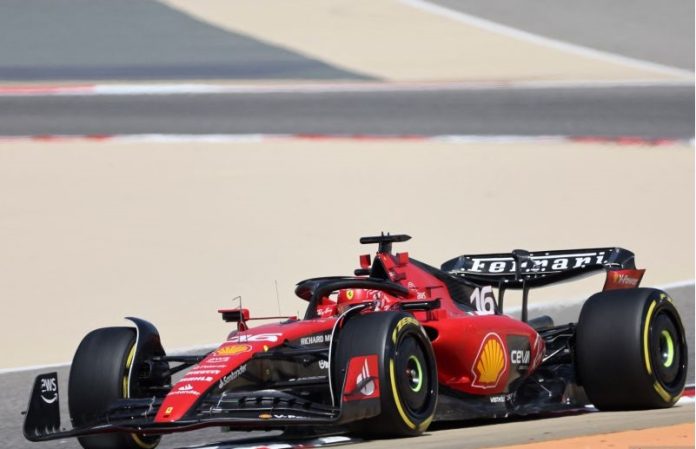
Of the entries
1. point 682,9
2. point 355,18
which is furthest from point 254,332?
point 682,9

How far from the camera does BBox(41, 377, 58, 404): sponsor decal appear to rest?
8352 mm

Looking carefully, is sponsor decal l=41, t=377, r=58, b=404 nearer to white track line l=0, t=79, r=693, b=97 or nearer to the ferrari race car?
the ferrari race car

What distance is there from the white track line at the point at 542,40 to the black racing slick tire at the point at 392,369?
59.5 ft

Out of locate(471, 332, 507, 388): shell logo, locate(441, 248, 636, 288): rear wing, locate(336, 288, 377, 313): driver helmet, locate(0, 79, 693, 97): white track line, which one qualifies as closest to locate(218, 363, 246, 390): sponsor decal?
locate(336, 288, 377, 313): driver helmet

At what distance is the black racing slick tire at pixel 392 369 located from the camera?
7855 mm

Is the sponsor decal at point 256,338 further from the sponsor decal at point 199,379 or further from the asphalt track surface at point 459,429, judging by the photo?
the asphalt track surface at point 459,429

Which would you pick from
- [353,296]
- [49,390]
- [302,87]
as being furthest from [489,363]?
[302,87]

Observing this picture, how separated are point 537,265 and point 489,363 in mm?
1924

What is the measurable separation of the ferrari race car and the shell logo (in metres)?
0.01

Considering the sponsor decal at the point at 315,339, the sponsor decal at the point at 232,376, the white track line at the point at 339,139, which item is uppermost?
the white track line at the point at 339,139

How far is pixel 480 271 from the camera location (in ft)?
36.4

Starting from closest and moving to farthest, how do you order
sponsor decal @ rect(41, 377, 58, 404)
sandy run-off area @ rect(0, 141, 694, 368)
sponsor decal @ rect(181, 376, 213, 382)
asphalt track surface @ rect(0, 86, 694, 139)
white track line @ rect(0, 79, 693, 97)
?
sponsor decal @ rect(181, 376, 213, 382) → sponsor decal @ rect(41, 377, 58, 404) → sandy run-off area @ rect(0, 141, 694, 368) → asphalt track surface @ rect(0, 86, 694, 139) → white track line @ rect(0, 79, 693, 97)

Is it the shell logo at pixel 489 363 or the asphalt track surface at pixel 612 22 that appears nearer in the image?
the shell logo at pixel 489 363

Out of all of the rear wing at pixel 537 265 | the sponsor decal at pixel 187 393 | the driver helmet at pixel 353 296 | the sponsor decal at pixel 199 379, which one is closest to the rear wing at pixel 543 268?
the rear wing at pixel 537 265
